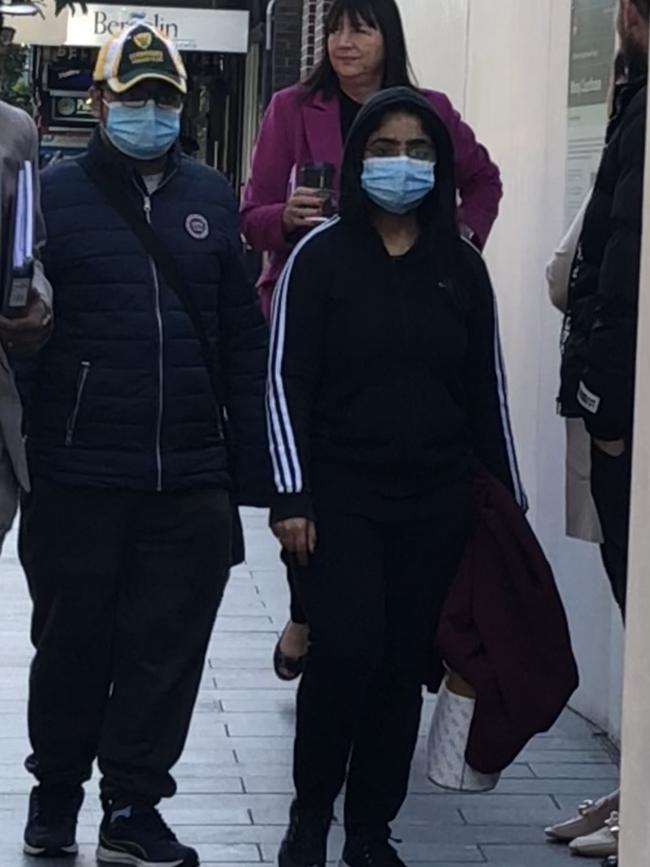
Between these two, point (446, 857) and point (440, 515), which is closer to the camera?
point (440, 515)

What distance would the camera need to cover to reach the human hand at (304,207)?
235 inches

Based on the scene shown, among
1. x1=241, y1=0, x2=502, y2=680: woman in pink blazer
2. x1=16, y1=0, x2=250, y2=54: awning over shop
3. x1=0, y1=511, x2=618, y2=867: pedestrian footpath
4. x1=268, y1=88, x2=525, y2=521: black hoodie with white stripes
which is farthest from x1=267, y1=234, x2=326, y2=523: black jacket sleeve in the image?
x1=16, y1=0, x2=250, y2=54: awning over shop

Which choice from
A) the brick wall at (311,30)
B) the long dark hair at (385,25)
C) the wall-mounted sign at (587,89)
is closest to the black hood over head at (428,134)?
the long dark hair at (385,25)

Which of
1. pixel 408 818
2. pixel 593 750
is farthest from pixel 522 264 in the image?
pixel 408 818

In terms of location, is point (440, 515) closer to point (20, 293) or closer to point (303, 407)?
point (303, 407)

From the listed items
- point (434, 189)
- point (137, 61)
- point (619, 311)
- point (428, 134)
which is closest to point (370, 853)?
point (619, 311)

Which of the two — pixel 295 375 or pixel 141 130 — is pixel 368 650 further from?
pixel 141 130

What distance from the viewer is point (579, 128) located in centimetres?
695

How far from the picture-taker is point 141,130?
516cm

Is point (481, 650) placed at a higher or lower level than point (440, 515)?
lower

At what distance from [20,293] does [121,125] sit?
2.44 feet

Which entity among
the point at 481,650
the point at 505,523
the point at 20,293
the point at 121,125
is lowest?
the point at 481,650

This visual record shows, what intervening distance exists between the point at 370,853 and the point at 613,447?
3.88 ft

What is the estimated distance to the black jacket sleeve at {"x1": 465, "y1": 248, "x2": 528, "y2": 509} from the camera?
515cm
